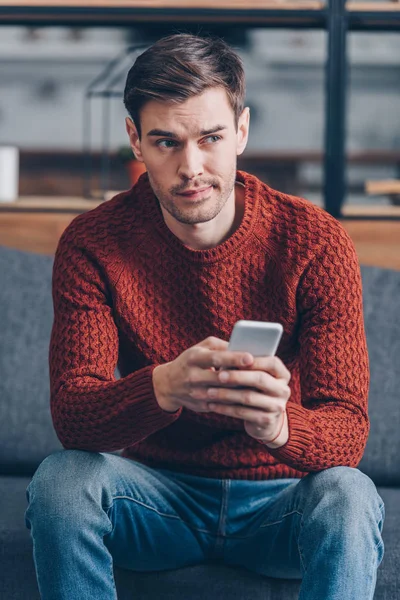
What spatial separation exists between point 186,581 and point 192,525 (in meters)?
0.08

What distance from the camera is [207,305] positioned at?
136 cm

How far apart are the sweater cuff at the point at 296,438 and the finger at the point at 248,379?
114mm

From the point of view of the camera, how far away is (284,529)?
1.23 metres

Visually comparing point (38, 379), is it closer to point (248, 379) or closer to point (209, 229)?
point (209, 229)

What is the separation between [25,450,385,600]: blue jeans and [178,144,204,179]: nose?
1.48 ft

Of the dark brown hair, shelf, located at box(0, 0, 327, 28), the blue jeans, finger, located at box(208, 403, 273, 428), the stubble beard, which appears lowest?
the blue jeans

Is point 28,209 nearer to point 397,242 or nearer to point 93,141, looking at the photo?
point 397,242

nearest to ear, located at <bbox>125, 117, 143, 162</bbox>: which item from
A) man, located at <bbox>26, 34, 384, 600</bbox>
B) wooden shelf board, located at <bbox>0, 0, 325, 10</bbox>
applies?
man, located at <bbox>26, 34, 384, 600</bbox>

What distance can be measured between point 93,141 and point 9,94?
1.18ft

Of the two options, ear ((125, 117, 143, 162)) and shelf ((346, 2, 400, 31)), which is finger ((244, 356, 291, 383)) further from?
shelf ((346, 2, 400, 31))

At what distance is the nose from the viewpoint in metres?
1.27

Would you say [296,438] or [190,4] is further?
[190,4]

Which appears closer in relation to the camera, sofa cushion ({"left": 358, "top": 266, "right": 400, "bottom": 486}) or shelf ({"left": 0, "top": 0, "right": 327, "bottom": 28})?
sofa cushion ({"left": 358, "top": 266, "right": 400, "bottom": 486})

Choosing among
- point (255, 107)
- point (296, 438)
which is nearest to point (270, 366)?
point (296, 438)
